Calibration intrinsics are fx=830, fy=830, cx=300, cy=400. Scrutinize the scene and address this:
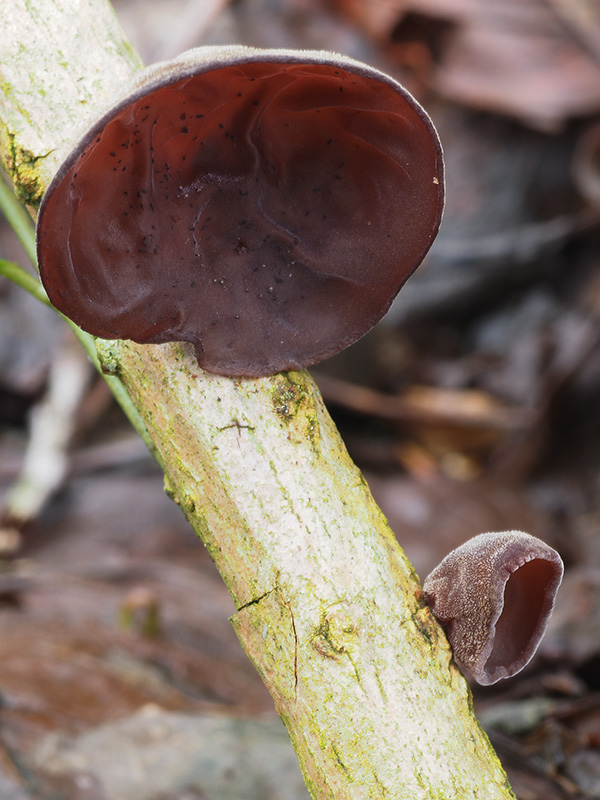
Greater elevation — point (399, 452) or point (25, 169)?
point (25, 169)

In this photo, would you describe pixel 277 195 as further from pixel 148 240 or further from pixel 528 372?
pixel 528 372

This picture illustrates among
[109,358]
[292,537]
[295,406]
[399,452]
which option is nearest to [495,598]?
[292,537]

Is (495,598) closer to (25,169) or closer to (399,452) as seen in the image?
(25,169)

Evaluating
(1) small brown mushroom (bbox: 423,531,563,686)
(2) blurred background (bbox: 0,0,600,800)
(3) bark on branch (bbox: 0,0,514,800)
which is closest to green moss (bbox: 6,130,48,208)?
(3) bark on branch (bbox: 0,0,514,800)

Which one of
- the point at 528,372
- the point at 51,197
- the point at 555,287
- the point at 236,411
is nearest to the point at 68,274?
the point at 51,197

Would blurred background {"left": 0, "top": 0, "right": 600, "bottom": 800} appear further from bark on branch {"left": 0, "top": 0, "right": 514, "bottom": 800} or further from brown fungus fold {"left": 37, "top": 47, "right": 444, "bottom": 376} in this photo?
brown fungus fold {"left": 37, "top": 47, "right": 444, "bottom": 376}

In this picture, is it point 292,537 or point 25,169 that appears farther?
point 25,169
